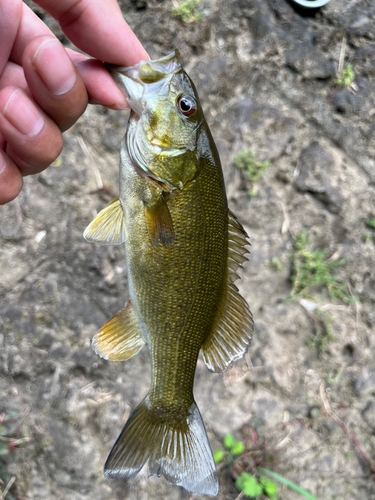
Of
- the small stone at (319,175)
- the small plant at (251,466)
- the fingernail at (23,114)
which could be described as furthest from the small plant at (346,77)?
the small plant at (251,466)

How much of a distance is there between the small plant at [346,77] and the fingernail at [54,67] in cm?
202

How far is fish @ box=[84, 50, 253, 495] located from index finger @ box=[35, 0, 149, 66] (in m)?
0.08

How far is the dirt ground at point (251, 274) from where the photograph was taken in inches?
75.3

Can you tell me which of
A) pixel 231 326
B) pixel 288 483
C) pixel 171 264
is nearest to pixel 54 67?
pixel 171 264

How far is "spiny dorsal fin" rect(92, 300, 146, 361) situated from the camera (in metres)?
1.32

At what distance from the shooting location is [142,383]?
2.10 metres

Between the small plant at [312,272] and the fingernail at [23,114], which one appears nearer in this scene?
the fingernail at [23,114]

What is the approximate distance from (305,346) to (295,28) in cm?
223

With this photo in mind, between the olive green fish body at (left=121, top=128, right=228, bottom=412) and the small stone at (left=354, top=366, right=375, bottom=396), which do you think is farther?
the small stone at (left=354, top=366, right=375, bottom=396)

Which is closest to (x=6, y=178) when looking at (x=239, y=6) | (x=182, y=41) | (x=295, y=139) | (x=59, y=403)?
(x=59, y=403)

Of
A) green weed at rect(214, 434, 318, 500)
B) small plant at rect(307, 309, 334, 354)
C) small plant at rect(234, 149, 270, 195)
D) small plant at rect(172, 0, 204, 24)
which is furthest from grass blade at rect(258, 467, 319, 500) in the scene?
small plant at rect(172, 0, 204, 24)

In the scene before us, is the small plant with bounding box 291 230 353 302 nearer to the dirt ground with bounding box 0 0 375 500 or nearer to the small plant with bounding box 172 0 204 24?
the dirt ground with bounding box 0 0 375 500

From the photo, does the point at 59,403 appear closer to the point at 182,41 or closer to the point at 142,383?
the point at 142,383

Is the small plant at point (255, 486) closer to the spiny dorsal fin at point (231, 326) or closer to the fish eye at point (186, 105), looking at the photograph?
the spiny dorsal fin at point (231, 326)
